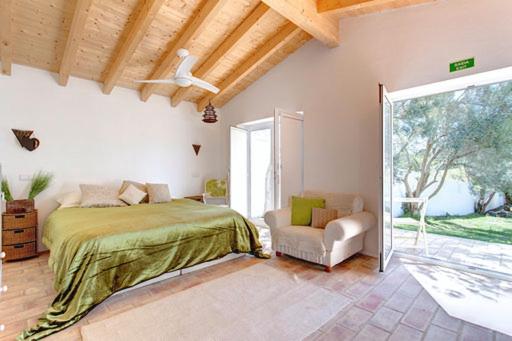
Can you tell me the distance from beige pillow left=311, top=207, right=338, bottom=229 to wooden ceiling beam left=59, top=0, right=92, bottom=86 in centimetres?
373

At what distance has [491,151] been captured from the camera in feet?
10.1

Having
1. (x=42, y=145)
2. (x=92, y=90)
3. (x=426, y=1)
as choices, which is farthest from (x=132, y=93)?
(x=426, y=1)

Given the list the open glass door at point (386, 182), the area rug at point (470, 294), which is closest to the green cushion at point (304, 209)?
the open glass door at point (386, 182)

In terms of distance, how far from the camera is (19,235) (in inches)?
138

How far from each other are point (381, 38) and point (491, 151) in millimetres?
2005

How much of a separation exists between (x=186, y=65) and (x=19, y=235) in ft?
10.8

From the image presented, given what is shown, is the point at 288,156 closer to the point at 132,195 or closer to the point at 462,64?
the point at 462,64

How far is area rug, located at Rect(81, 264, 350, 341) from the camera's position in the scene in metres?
1.97

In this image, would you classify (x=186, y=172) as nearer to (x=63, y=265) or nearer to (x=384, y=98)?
(x=63, y=265)

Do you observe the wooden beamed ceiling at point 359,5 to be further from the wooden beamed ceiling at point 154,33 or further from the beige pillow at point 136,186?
the beige pillow at point 136,186

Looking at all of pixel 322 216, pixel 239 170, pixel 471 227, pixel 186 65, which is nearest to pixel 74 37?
pixel 186 65

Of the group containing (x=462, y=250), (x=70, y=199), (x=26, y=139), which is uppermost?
(x=26, y=139)

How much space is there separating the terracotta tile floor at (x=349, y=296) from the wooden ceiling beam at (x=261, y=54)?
3.32 meters

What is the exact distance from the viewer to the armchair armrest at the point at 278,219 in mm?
3604
